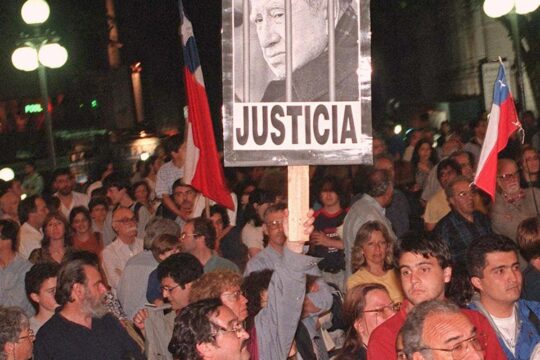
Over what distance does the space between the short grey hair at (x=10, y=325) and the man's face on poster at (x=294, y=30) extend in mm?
2396

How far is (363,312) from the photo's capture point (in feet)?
23.5

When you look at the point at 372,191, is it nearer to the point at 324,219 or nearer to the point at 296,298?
the point at 324,219

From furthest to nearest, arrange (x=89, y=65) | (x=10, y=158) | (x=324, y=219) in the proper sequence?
(x=89, y=65) < (x=10, y=158) < (x=324, y=219)

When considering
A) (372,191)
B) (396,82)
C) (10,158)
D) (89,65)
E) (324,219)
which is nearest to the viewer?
(372,191)

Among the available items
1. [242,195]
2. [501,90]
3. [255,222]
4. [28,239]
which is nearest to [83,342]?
[501,90]

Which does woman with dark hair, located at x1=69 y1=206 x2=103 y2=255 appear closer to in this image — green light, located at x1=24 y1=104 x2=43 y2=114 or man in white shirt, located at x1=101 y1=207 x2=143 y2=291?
man in white shirt, located at x1=101 y1=207 x2=143 y2=291

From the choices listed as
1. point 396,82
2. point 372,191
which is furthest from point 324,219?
point 396,82

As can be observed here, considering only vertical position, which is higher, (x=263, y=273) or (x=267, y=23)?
(x=267, y=23)

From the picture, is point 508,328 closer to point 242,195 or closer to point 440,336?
point 440,336

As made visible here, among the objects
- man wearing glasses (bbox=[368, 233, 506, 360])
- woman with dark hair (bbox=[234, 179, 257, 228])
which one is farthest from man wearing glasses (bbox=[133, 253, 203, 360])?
woman with dark hair (bbox=[234, 179, 257, 228])

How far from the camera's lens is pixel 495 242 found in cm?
704

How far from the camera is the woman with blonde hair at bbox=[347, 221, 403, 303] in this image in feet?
30.5

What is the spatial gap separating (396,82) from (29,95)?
21.8m

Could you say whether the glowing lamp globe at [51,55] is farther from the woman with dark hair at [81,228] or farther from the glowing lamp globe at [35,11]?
the woman with dark hair at [81,228]
